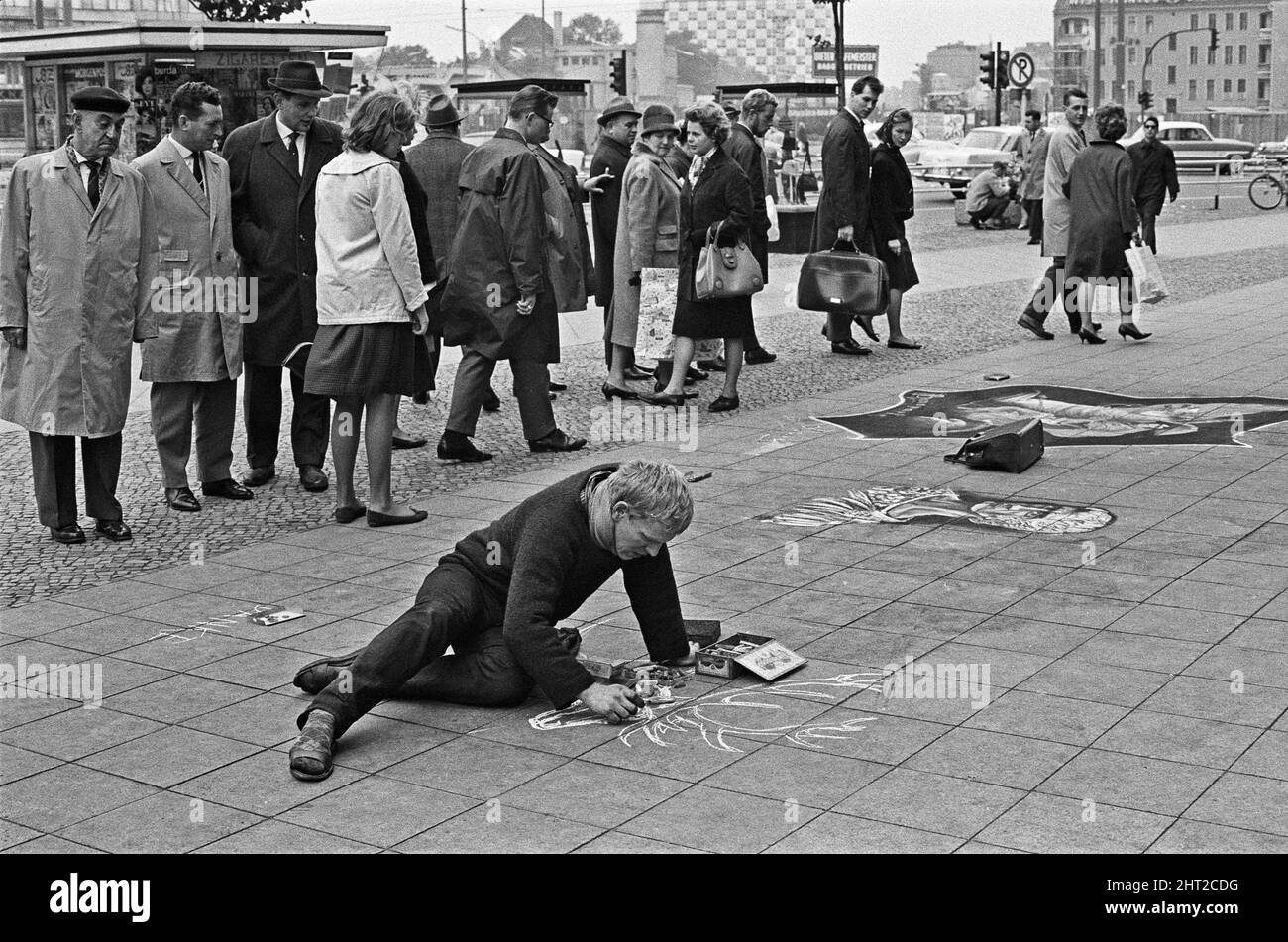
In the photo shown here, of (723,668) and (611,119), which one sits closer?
(723,668)

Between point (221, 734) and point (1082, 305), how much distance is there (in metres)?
9.74

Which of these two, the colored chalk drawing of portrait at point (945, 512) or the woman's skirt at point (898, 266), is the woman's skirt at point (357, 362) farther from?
the woman's skirt at point (898, 266)

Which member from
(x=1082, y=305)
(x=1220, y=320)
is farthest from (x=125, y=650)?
(x=1220, y=320)

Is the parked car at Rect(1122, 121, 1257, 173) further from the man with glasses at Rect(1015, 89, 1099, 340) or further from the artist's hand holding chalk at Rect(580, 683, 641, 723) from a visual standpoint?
the artist's hand holding chalk at Rect(580, 683, 641, 723)

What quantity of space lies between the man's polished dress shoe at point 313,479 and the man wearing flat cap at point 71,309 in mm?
1103

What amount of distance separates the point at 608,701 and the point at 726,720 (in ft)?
1.20

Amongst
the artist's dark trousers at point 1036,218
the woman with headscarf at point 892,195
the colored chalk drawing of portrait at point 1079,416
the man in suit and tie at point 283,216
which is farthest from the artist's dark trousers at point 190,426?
the artist's dark trousers at point 1036,218

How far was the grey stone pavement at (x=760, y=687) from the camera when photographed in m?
4.07

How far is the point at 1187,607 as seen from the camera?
229 inches

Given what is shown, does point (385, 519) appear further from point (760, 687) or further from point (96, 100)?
point (760, 687)

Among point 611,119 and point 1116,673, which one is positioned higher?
point 611,119

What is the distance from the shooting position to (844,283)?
11758 mm

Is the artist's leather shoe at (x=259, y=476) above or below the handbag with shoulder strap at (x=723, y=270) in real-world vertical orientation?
below
